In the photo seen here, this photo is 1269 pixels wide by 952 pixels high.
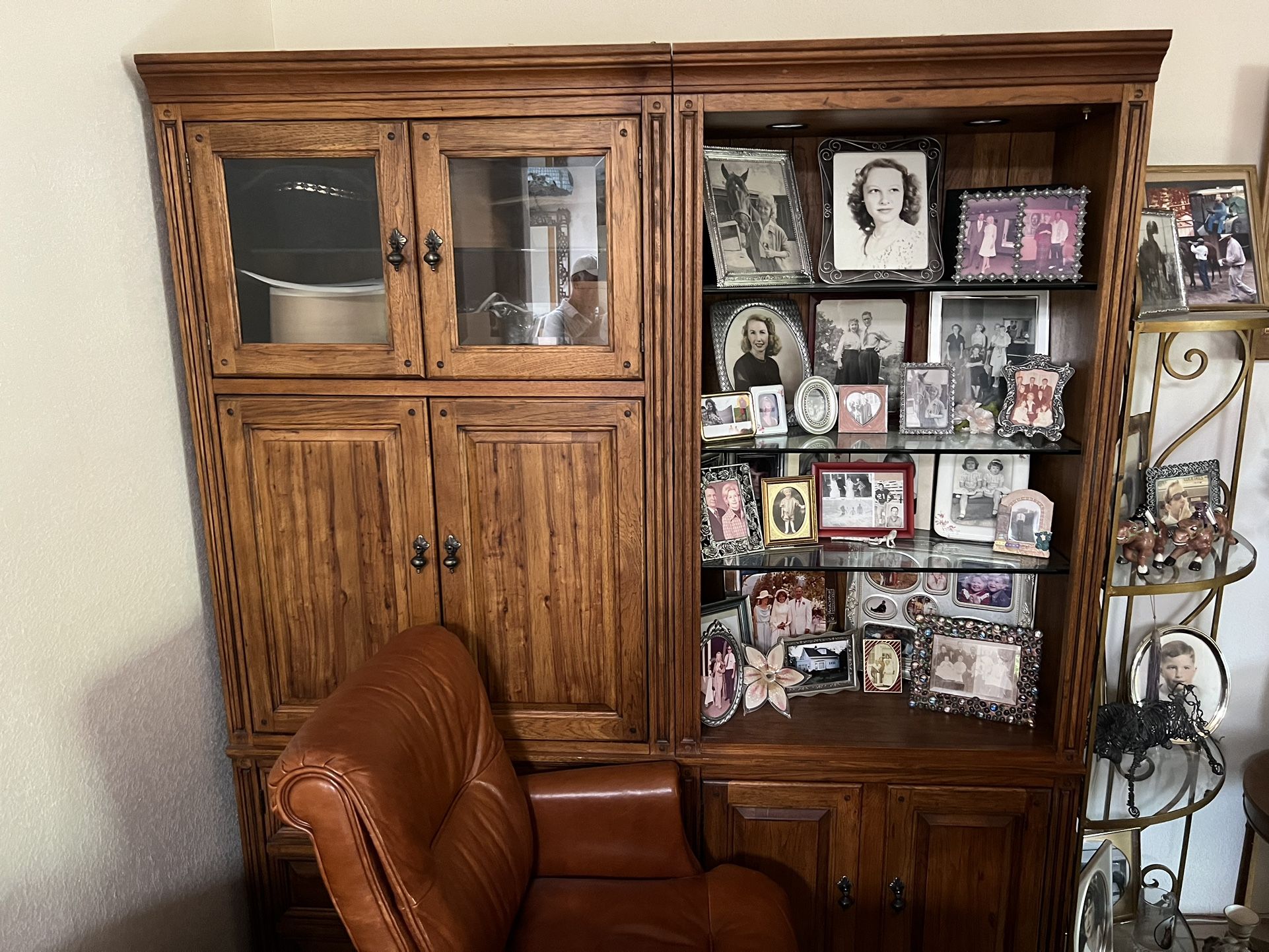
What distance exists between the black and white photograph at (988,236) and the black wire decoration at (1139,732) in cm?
96

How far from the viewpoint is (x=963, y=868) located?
1951mm

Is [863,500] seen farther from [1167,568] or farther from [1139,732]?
[1139,732]

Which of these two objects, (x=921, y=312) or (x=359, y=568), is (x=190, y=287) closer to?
(x=359, y=568)

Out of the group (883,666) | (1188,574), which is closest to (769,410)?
(883,666)

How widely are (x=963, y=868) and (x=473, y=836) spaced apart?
3.50 feet

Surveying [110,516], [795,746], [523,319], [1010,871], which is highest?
[523,319]

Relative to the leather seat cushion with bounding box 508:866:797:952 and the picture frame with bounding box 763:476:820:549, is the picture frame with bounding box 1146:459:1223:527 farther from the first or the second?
the leather seat cushion with bounding box 508:866:797:952

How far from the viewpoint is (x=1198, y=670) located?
203cm

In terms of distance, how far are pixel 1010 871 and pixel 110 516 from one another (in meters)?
1.96

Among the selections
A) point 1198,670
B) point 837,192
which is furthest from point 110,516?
point 1198,670

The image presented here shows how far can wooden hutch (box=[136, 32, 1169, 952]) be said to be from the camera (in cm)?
163

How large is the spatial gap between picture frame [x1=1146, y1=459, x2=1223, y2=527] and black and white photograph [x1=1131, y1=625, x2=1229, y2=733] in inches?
11.9

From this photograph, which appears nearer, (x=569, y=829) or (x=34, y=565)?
(x=34, y=565)

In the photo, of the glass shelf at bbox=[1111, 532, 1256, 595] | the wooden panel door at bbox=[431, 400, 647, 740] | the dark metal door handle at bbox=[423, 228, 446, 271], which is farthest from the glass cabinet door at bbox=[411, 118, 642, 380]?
the glass shelf at bbox=[1111, 532, 1256, 595]
